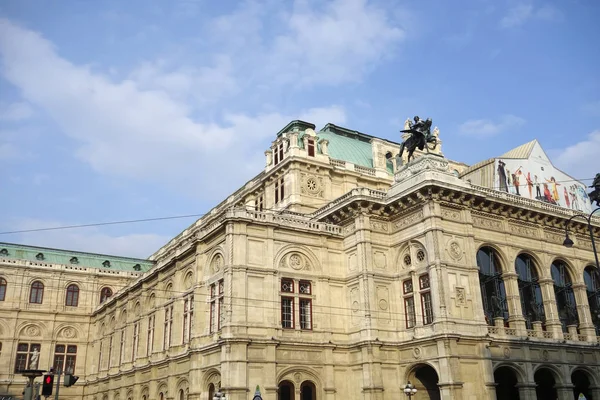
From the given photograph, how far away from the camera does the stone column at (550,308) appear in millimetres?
39969

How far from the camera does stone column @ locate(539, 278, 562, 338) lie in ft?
131

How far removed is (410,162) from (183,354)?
21057 millimetres

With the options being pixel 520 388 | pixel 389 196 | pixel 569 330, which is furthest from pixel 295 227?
pixel 569 330

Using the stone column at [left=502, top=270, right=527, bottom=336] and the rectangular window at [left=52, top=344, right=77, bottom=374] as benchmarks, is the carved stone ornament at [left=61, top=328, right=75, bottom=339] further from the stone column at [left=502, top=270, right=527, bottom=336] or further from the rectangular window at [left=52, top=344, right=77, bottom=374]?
the stone column at [left=502, top=270, right=527, bottom=336]

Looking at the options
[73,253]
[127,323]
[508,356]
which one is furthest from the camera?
[73,253]

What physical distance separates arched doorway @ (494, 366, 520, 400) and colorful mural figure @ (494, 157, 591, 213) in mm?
13071

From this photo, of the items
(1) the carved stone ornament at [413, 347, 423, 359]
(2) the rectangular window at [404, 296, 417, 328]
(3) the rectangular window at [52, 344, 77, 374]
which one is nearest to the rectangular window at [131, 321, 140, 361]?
(3) the rectangular window at [52, 344, 77, 374]

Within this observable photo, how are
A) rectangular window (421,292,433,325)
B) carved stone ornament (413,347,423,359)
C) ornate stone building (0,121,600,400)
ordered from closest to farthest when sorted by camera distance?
1. ornate stone building (0,121,600,400)
2. carved stone ornament (413,347,423,359)
3. rectangular window (421,292,433,325)

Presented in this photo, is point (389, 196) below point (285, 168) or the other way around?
below

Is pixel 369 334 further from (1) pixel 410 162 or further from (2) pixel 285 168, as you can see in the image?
(2) pixel 285 168

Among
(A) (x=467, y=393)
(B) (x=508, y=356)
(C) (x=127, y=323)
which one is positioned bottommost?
(A) (x=467, y=393)

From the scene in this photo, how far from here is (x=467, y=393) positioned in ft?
→ 110

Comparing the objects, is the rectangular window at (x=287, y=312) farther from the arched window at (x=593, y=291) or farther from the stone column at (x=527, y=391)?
the arched window at (x=593, y=291)

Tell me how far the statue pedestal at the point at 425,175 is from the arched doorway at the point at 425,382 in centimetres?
1158
